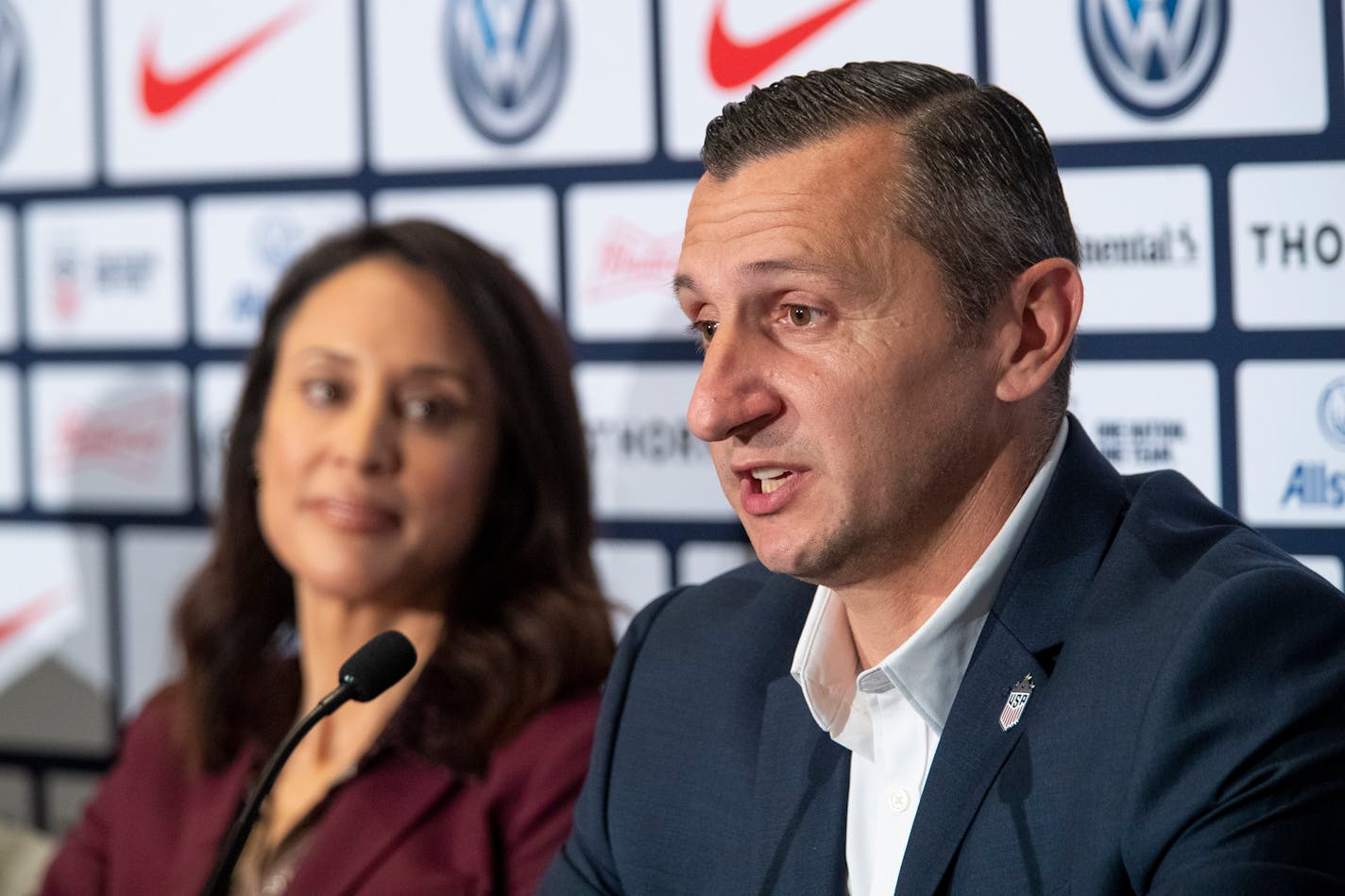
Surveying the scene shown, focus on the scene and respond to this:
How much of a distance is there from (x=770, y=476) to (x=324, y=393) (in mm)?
A: 1059

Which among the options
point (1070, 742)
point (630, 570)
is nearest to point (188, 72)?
point (630, 570)

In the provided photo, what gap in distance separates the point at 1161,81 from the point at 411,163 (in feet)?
4.25

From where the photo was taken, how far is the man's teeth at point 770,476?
150cm

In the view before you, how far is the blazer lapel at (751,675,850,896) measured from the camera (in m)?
1.51

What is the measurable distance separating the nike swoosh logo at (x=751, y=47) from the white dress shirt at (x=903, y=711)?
1033 mm

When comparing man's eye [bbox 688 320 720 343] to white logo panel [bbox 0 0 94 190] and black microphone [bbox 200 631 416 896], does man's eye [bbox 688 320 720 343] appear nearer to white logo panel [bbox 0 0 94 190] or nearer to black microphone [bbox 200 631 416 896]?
black microphone [bbox 200 631 416 896]

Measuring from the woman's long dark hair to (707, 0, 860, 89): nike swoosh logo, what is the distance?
0.48 metres

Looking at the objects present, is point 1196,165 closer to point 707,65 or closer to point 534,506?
point 707,65

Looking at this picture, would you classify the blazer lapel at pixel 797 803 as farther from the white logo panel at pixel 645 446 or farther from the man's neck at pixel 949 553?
the white logo panel at pixel 645 446

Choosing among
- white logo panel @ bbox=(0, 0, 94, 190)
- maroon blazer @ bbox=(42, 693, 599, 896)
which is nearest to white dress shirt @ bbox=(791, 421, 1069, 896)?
maroon blazer @ bbox=(42, 693, 599, 896)

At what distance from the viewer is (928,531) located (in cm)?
151

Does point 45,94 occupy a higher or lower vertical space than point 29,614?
higher

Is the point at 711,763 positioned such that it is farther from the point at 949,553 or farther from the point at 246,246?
the point at 246,246

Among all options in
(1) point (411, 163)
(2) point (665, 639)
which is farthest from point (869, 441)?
(1) point (411, 163)
